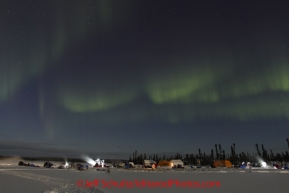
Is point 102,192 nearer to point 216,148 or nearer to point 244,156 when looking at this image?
point 216,148

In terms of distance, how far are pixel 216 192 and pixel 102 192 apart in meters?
7.66

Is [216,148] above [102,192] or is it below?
above

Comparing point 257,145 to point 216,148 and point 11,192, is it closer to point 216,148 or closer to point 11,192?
point 216,148

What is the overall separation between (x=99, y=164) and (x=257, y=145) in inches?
4929

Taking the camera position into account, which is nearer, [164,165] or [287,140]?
[164,165]

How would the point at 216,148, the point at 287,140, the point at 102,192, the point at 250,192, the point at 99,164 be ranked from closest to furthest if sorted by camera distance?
the point at 102,192 < the point at 250,192 < the point at 99,164 < the point at 287,140 < the point at 216,148

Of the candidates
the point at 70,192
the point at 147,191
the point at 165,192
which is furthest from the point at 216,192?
the point at 70,192

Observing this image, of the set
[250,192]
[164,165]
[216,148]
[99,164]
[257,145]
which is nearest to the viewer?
[250,192]

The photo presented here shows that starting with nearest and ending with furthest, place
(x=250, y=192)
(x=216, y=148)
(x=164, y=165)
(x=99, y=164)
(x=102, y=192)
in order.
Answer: (x=102, y=192) → (x=250, y=192) → (x=99, y=164) → (x=164, y=165) → (x=216, y=148)

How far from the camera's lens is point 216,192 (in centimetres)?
1641

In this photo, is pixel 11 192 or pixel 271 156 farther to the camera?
pixel 271 156

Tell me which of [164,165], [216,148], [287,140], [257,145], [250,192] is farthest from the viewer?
[216,148]

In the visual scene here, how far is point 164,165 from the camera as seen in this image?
88.6 meters

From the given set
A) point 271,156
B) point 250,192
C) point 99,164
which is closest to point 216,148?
point 271,156
